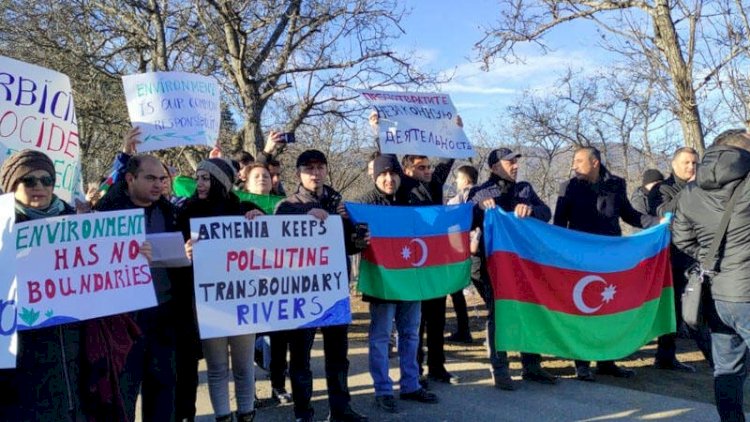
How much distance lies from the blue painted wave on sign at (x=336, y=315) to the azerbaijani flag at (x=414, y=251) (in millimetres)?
569

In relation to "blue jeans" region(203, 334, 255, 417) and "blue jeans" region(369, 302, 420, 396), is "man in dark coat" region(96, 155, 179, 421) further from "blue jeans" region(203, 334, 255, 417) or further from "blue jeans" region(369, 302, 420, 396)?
"blue jeans" region(369, 302, 420, 396)

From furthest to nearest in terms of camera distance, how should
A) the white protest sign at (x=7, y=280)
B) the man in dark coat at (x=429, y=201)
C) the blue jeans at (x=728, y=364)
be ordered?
the man in dark coat at (x=429, y=201) < the blue jeans at (x=728, y=364) < the white protest sign at (x=7, y=280)

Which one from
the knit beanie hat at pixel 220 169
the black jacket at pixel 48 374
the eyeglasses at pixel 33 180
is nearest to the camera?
the black jacket at pixel 48 374

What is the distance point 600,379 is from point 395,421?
233 cm

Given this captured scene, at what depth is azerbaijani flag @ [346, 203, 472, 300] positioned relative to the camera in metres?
5.24

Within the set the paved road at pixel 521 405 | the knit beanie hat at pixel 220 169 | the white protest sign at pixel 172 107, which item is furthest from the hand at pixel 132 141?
the paved road at pixel 521 405

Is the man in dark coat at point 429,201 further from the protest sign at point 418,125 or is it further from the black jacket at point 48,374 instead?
the black jacket at point 48,374

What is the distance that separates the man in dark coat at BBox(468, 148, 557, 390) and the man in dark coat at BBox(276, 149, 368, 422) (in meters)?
1.47

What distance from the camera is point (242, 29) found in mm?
12352

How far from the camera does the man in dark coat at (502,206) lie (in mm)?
5703

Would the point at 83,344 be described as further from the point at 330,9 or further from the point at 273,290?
the point at 330,9

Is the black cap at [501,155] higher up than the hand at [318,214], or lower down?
higher up

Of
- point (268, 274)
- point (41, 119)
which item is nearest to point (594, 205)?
point (268, 274)

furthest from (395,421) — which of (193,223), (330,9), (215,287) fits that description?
(330,9)
